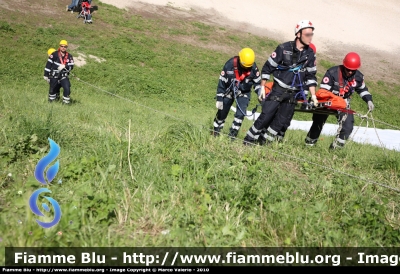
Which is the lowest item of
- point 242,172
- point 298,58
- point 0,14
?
point 0,14

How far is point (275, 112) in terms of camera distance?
6.74 meters

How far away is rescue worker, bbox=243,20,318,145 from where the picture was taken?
6.38 metres

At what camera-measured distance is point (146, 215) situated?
3.39 meters

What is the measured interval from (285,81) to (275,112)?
575 mm

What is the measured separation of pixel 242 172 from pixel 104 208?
1.84 metres

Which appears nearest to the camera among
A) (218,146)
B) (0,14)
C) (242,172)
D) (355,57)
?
(242,172)

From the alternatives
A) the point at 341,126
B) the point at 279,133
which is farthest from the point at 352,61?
the point at 279,133

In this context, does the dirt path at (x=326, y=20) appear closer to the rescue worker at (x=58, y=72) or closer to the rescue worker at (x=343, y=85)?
the rescue worker at (x=58, y=72)

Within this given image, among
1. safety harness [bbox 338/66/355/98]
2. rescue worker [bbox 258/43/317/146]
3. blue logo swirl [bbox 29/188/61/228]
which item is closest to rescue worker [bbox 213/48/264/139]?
rescue worker [bbox 258/43/317/146]

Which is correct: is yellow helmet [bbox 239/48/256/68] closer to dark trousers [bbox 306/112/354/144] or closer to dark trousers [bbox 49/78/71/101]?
dark trousers [bbox 306/112/354/144]

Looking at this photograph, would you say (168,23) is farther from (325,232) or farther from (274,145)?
(325,232)

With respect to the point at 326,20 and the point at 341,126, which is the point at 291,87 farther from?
the point at 326,20

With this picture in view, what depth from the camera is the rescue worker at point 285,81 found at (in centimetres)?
638

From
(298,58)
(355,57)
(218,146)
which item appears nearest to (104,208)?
(218,146)
